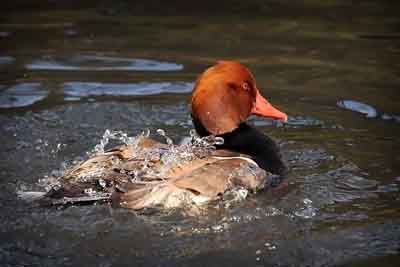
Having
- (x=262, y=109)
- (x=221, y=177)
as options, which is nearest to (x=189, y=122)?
(x=262, y=109)

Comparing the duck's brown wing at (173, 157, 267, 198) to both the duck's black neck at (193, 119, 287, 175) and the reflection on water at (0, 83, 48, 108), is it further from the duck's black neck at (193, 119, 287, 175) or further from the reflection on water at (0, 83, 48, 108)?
the reflection on water at (0, 83, 48, 108)

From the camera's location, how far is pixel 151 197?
547cm

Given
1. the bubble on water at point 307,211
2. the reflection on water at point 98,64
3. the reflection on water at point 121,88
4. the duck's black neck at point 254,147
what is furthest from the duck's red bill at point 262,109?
the reflection on water at point 98,64

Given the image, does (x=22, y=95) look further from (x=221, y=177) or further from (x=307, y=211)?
(x=307, y=211)

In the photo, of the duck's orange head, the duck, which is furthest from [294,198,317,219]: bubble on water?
the duck's orange head

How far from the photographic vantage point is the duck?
5.50m

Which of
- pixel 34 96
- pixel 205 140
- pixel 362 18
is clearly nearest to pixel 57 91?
pixel 34 96

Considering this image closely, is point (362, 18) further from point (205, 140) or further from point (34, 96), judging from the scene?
point (205, 140)

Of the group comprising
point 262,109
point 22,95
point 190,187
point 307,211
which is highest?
point 262,109

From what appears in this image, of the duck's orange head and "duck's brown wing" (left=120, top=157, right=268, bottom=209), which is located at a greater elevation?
the duck's orange head

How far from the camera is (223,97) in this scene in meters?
6.00

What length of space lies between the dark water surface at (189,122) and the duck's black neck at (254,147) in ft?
0.67

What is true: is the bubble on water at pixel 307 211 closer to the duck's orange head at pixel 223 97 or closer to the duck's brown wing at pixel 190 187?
the duck's brown wing at pixel 190 187

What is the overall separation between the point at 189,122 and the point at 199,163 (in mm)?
1752
